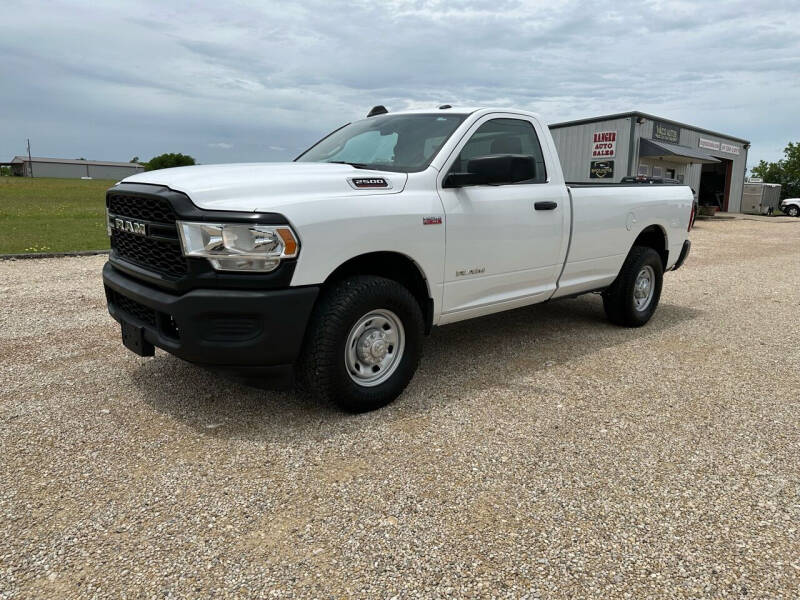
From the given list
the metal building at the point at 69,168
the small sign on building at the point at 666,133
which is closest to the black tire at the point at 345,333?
the small sign on building at the point at 666,133

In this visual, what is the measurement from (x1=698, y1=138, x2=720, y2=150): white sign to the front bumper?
32.0 m

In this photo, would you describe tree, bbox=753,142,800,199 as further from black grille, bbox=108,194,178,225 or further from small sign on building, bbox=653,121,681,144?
black grille, bbox=108,194,178,225

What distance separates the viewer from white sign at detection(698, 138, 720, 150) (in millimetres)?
30172

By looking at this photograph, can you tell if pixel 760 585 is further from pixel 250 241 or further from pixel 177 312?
pixel 177 312

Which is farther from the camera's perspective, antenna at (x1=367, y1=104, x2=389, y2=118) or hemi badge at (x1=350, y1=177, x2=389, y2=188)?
antenna at (x1=367, y1=104, x2=389, y2=118)

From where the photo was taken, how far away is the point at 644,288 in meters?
6.16

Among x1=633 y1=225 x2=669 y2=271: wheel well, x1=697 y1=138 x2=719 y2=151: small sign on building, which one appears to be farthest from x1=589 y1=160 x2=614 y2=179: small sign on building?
x1=633 y1=225 x2=669 y2=271: wheel well

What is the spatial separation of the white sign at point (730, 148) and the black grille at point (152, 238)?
34.9m

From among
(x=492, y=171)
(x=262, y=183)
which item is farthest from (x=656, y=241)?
(x=262, y=183)

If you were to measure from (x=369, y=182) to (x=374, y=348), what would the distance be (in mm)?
1006

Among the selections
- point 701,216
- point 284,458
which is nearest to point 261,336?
point 284,458

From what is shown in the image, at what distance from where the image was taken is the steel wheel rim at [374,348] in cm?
358

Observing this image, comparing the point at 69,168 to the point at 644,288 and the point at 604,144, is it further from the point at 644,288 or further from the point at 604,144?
the point at 644,288

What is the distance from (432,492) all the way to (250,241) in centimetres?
154
